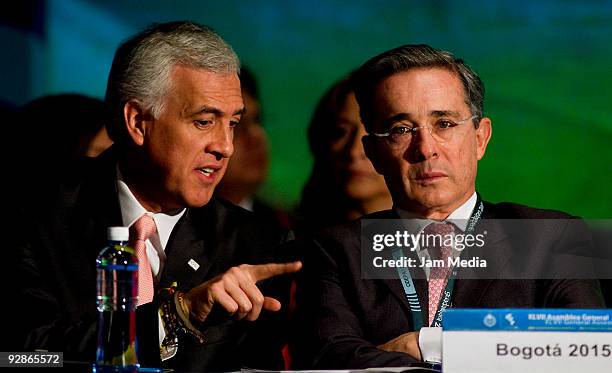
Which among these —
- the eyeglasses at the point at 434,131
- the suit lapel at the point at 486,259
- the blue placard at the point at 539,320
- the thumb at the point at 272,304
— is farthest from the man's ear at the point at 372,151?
the blue placard at the point at 539,320

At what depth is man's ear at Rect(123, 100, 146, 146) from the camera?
11.1 ft

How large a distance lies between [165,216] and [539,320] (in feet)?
4.79

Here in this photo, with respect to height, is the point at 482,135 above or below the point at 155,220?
above

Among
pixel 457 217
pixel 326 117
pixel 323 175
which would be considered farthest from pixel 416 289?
pixel 326 117

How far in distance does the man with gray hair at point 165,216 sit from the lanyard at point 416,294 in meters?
0.41

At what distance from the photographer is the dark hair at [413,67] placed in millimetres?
3207

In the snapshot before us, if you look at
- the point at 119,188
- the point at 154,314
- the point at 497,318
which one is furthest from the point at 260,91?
the point at 497,318

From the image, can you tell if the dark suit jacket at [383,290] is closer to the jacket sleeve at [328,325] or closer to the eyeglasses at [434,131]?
the jacket sleeve at [328,325]

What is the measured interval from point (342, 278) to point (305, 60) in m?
0.81

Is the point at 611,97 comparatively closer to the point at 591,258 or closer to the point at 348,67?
the point at 591,258

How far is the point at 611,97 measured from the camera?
3422 millimetres

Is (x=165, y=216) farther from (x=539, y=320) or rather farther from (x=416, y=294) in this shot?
(x=539, y=320)

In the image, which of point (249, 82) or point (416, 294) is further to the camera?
point (249, 82)

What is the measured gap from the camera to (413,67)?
3189 mm
